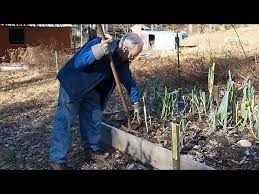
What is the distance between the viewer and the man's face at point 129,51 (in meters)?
4.26

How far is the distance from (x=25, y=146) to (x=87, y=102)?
1571 mm

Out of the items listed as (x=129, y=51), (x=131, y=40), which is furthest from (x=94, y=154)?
(x=131, y=40)

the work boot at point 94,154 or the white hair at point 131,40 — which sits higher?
the white hair at point 131,40

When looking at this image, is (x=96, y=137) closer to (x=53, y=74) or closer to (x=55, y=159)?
(x=55, y=159)

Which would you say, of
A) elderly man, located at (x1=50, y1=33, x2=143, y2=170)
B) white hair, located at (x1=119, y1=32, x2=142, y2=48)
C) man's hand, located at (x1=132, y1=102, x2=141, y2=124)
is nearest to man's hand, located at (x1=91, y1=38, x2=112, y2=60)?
elderly man, located at (x1=50, y1=33, x2=143, y2=170)

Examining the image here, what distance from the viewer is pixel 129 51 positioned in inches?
170

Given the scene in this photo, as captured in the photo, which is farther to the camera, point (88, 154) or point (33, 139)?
point (33, 139)

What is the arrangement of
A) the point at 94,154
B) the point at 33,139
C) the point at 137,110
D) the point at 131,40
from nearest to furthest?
the point at 131,40 < the point at 94,154 < the point at 137,110 < the point at 33,139

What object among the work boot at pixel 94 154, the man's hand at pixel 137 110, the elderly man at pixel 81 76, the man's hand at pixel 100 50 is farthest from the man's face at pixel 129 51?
the work boot at pixel 94 154

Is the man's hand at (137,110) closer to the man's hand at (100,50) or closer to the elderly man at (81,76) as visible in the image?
the elderly man at (81,76)

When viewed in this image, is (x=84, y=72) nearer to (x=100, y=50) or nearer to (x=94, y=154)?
(x=100, y=50)

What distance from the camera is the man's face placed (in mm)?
4256

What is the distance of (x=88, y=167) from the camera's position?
Answer: 4621 mm
